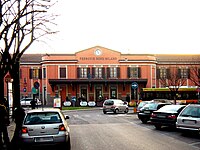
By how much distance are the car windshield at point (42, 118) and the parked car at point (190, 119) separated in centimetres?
651

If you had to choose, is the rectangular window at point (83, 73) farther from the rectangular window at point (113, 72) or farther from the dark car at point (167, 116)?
the dark car at point (167, 116)

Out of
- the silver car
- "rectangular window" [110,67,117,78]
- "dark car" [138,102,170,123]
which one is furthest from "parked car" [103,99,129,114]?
"rectangular window" [110,67,117,78]

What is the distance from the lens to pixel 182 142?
14.7 meters

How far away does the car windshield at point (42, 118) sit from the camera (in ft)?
40.4

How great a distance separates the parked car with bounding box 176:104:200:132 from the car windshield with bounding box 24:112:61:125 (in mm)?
6511

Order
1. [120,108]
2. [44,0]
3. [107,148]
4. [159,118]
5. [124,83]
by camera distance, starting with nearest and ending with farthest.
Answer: [107,148] < [44,0] < [159,118] < [120,108] < [124,83]

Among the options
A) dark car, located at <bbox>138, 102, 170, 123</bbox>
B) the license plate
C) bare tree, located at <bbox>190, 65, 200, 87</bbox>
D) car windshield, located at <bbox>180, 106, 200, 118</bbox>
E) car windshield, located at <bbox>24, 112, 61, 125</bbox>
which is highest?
bare tree, located at <bbox>190, 65, 200, 87</bbox>

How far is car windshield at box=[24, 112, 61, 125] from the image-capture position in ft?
40.4

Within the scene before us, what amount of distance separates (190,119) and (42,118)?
7043mm

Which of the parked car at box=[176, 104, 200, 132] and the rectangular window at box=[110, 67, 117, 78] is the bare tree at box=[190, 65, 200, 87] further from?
the parked car at box=[176, 104, 200, 132]

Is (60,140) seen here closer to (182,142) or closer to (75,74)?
(182,142)

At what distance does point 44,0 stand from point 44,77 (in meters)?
52.8

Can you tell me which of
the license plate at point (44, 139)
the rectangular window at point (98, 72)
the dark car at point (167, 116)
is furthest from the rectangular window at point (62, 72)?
the license plate at point (44, 139)

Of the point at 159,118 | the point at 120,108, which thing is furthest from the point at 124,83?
the point at 159,118
